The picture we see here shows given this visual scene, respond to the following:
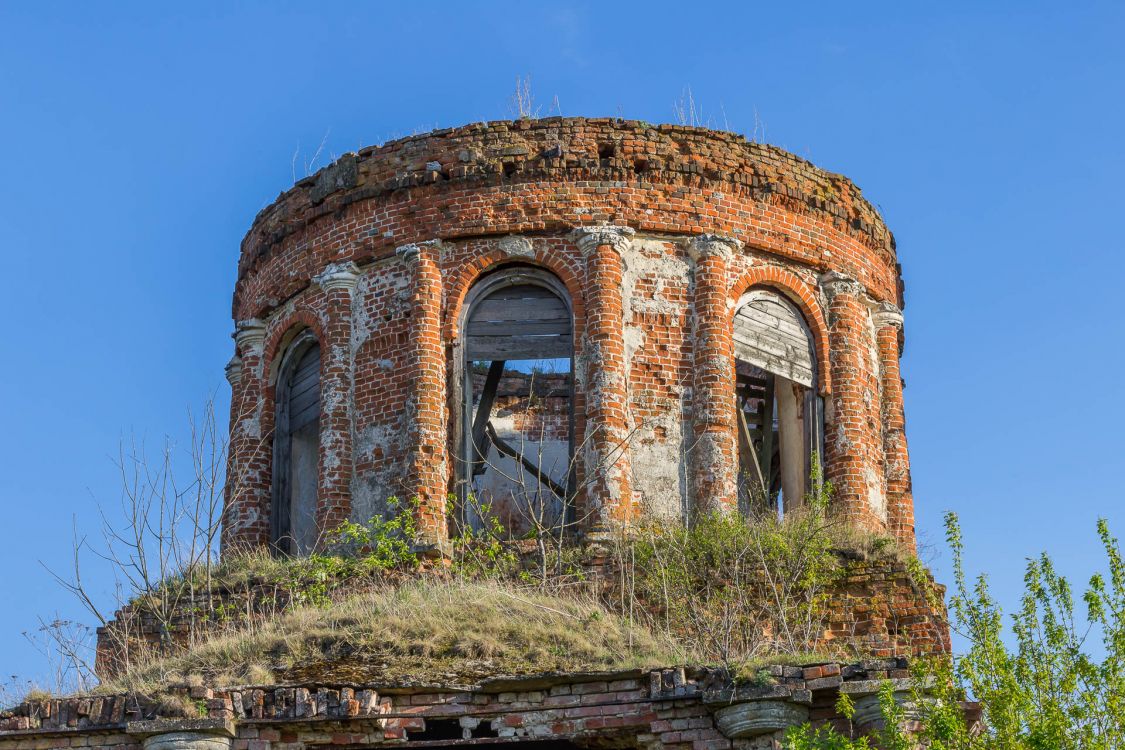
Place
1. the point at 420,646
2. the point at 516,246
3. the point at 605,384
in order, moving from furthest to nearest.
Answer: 1. the point at 516,246
2. the point at 605,384
3. the point at 420,646

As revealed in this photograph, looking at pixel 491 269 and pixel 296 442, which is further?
pixel 296 442

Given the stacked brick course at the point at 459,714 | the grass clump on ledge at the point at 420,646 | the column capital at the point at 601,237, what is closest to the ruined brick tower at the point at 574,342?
the column capital at the point at 601,237

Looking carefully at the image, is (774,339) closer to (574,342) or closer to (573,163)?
(574,342)

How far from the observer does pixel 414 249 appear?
54.9 feet

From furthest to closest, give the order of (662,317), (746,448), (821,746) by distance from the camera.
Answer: (746,448) → (662,317) → (821,746)

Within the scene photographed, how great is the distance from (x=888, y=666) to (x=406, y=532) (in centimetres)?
504

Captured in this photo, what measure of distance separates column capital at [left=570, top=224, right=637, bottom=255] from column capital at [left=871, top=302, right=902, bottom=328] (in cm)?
296

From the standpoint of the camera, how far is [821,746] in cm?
1115

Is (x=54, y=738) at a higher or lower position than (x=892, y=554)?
lower

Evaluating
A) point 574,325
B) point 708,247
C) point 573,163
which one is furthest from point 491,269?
point 708,247

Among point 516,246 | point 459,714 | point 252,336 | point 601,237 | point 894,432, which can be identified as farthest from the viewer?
point 252,336

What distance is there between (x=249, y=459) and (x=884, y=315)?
21.0 ft

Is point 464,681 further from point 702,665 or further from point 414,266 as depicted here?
point 414,266

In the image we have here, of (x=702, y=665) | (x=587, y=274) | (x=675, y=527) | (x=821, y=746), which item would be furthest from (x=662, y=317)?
(x=821, y=746)
